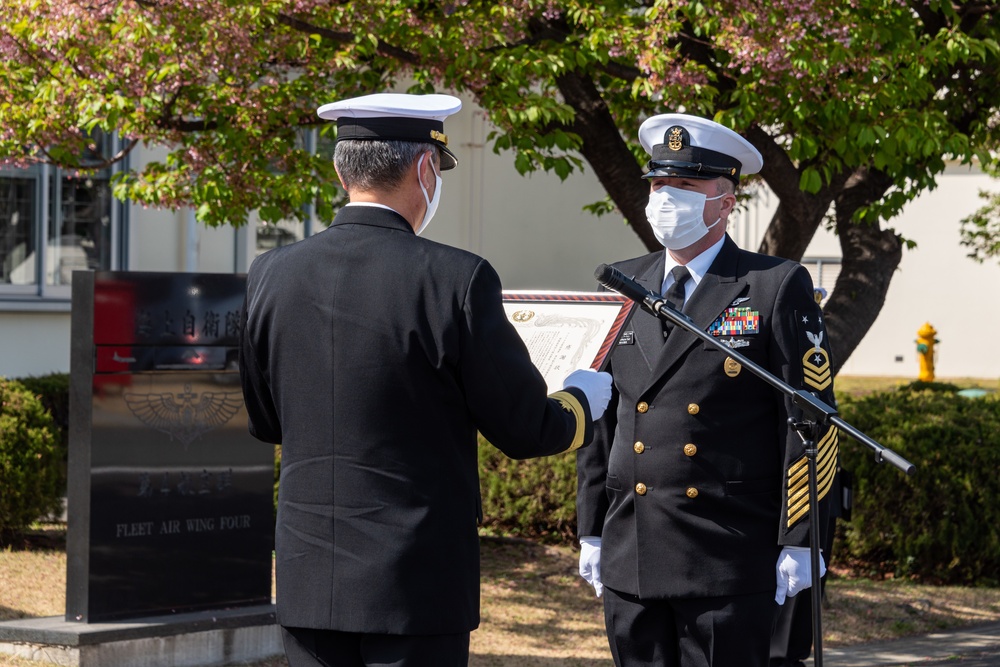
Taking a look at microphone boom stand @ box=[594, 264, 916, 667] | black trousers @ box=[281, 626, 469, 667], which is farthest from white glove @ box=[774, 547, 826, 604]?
black trousers @ box=[281, 626, 469, 667]

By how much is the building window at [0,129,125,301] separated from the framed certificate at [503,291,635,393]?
10026 mm

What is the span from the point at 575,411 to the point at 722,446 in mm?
954

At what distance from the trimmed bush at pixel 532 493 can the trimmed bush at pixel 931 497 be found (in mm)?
1984

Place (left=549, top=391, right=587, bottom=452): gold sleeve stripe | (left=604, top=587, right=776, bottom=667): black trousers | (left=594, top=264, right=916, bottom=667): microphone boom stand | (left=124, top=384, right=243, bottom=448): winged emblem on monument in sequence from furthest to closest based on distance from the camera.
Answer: (left=124, top=384, right=243, bottom=448): winged emblem on monument, (left=604, top=587, right=776, bottom=667): black trousers, (left=594, top=264, right=916, bottom=667): microphone boom stand, (left=549, top=391, right=587, bottom=452): gold sleeve stripe

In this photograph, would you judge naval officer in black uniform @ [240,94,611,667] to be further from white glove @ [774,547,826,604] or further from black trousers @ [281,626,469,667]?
white glove @ [774,547,826,604]

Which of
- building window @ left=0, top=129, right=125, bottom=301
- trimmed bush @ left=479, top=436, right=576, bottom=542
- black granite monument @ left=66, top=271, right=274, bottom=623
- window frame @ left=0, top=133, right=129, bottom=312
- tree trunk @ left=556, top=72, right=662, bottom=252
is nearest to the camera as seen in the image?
black granite monument @ left=66, top=271, right=274, bottom=623

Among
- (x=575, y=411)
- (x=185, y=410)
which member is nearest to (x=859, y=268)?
(x=185, y=410)

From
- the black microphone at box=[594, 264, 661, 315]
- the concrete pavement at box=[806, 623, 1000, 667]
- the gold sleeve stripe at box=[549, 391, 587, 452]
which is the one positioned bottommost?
the concrete pavement at box=[806, 623, 1000, 667]

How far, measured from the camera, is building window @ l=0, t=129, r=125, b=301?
13023 millimetres

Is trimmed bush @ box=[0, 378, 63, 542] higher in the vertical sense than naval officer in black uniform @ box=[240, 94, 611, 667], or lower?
lower

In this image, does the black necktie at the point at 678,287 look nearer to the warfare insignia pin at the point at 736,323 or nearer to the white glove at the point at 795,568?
the warfare insignia pin at the point at 736,323

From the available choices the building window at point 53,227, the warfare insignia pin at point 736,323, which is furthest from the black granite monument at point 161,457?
the building window at point 53,227

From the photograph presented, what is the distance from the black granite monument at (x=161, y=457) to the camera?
6.53 metres

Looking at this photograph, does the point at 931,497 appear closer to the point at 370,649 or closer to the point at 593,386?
the point at 593,386
